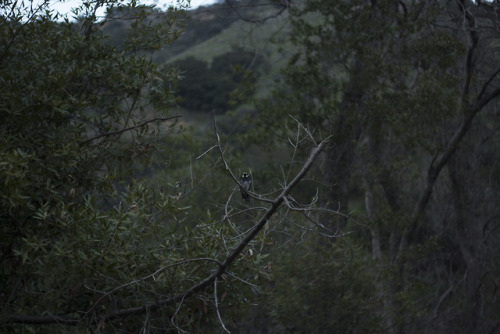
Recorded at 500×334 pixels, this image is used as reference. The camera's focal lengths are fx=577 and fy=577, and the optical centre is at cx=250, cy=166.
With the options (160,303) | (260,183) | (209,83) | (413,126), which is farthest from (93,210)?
(209,83)

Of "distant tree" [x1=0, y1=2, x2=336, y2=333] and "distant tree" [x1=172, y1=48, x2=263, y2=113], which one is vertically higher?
"distant tree" [x1=0, y1=2, x2=336, y2=333]

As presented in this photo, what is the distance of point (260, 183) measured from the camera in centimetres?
1184

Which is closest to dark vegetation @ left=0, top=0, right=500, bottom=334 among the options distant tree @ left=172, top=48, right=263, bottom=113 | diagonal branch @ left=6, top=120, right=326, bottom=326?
diagonal branch @ left=6, top=120, right=326, bottom=326

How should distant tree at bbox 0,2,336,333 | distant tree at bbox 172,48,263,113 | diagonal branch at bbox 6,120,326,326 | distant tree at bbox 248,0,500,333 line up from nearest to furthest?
diagonal branch at bbox 6,120,326,326
distant tree at bbox 0,2,336,333
distant tree at bbox 248,0,500,333
distant tree at bbox 172,48,263,113

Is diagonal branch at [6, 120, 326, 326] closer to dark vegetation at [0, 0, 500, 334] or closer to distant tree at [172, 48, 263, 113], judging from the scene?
dark vegetation at [0, 0, 500, 334]

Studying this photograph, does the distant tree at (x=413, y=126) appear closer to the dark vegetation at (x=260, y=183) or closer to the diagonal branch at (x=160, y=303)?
the dark vegetation at (x=260, y=183)

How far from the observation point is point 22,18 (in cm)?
566

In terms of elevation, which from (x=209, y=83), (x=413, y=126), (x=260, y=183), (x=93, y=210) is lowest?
(x=209, y=83)

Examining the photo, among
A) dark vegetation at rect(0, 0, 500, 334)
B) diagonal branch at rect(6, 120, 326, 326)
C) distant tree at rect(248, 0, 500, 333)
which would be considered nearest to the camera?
diagonal branch at rect(6, 120, 326, 326)

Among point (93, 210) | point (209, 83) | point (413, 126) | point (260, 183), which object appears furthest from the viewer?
point (209, 83)

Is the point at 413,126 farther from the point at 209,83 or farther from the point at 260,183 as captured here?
the point at 209,83

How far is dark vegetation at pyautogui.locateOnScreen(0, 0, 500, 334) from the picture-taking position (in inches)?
187

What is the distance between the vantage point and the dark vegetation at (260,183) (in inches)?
187

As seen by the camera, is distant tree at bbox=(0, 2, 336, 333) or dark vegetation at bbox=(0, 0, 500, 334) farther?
dark vegetation at bbox=(0, 0, 500, 334)
